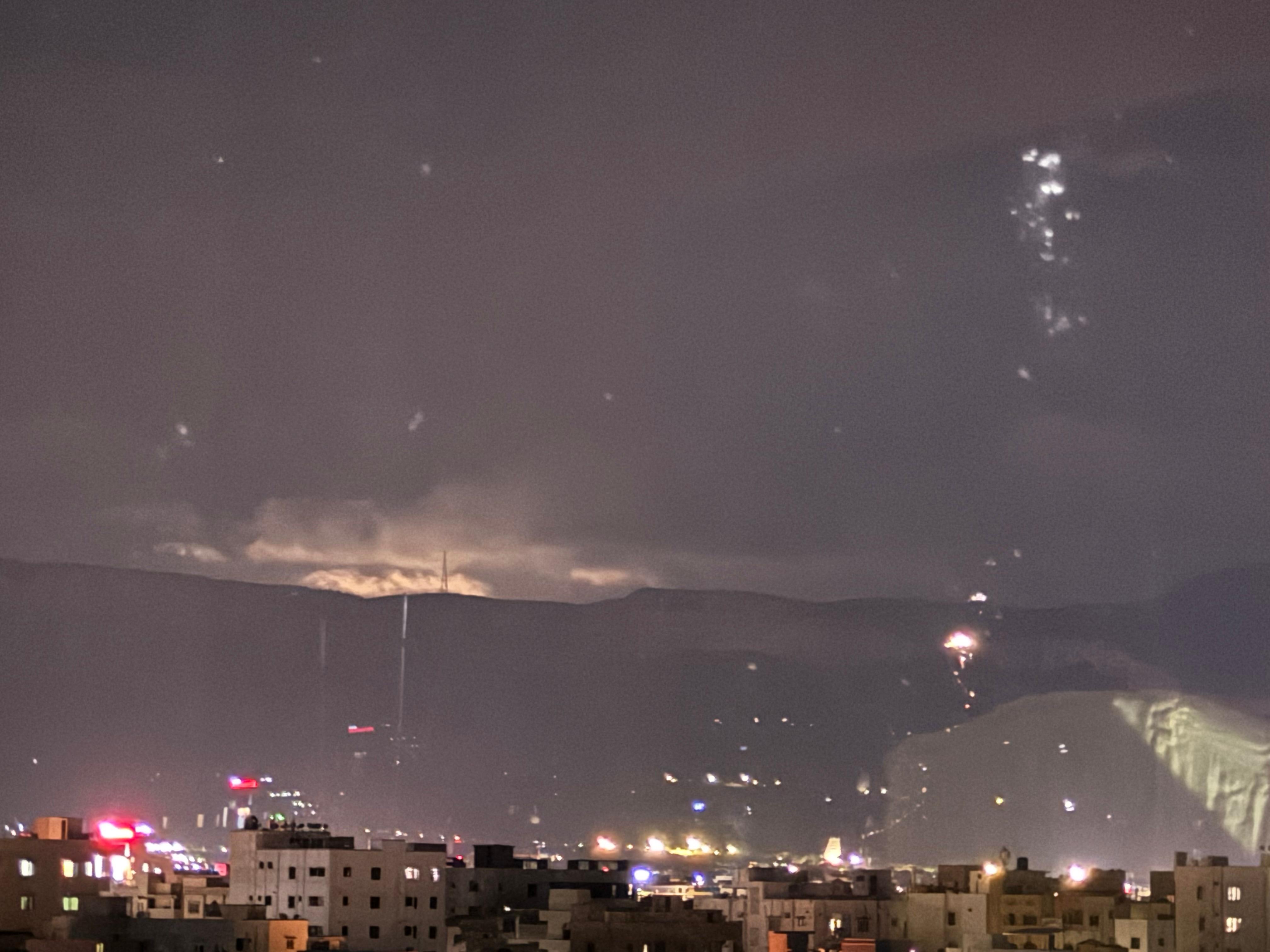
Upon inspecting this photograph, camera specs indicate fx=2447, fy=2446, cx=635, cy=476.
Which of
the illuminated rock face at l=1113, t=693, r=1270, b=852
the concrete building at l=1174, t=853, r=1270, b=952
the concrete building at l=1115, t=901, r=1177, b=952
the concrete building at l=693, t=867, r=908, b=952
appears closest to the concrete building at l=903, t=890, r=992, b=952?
the concrete building at l=693, t=867, r=908, b=952

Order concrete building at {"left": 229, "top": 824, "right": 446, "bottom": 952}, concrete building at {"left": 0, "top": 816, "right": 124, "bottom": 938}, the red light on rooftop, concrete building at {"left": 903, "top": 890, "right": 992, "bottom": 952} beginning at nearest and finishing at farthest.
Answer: concrete building at {"left": 0, "top": 816, "right": 124, "bottom": 938} → concrete building at {"left": 229, "top": 824, "right": 446, "bottom": 952} → the red light on rooftop → concrete building at {"left": 903, "top": 890, "right": 992, "bottom": 952}

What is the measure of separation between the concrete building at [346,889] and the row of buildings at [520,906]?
21 millimetres

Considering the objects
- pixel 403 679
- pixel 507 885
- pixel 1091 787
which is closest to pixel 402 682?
pixel 403 679

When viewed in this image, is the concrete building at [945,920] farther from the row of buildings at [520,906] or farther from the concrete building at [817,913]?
the concrete building at [817,913]

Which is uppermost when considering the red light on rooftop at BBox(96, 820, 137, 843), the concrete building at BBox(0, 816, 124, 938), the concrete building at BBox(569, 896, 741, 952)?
the red light on rooftop at BBox(96, 820, 137, 843)

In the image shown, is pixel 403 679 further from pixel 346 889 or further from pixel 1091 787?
pixel 346 889

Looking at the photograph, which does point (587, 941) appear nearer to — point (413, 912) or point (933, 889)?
point (413, 912)

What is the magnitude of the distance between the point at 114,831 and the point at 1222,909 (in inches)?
521

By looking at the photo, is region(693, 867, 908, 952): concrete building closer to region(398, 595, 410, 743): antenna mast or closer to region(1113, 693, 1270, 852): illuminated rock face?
region(1113, 693, 1270, 852): illuminated rock face

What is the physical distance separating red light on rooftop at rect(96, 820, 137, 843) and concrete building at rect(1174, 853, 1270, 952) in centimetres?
1252

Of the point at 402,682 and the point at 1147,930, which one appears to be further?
the point at 402,682

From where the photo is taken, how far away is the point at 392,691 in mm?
136625

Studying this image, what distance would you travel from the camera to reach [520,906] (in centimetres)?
3088

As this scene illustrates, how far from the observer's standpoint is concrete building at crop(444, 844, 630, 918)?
96.4ft
